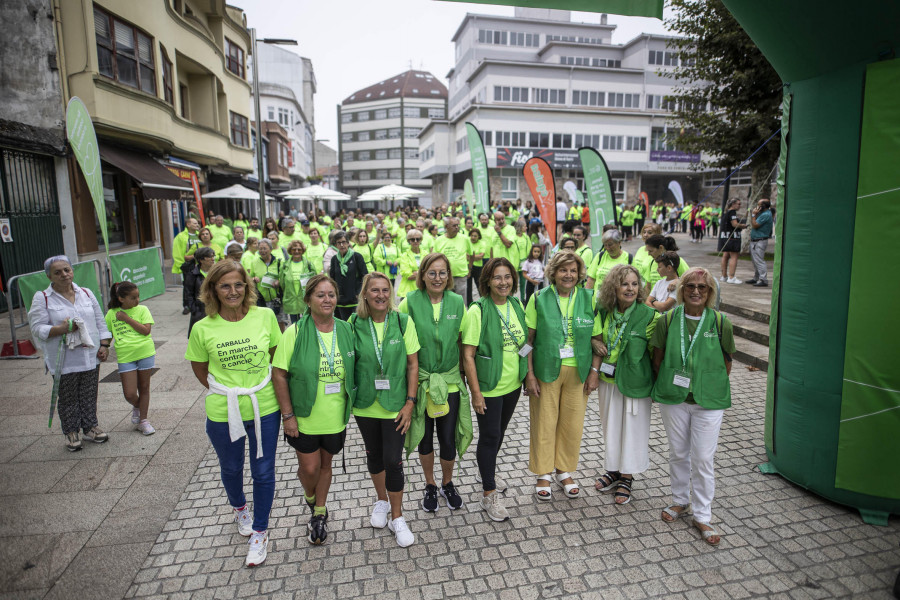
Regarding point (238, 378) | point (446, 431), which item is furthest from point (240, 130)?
point (446, 431)

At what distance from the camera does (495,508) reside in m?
3.85

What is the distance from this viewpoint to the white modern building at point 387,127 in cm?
7350

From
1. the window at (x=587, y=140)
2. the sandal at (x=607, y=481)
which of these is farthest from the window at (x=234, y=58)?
the window at (x=587, y=140)

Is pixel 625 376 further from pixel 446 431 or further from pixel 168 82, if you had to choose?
pixel 168 82

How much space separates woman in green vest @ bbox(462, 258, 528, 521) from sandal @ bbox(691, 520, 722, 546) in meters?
1.37

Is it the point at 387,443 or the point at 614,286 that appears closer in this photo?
the point at 387,443

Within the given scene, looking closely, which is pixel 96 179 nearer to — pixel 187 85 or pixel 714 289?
pixel 714 289

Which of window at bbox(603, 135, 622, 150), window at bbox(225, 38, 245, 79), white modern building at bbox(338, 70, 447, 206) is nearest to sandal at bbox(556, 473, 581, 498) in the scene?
window at bbox(225, 38, 245, 79)

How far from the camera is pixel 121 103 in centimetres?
1304

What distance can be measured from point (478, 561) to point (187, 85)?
2247 cm

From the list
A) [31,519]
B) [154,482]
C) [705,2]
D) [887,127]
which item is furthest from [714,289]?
[705,2]

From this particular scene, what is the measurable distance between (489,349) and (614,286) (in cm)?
116

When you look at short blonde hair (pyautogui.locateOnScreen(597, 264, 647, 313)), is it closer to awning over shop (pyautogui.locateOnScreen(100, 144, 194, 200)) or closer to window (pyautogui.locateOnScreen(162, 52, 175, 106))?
awning over shop (pyautogui.locateOnScreen(100, 144, 194, 200))

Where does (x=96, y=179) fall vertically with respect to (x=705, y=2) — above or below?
below
